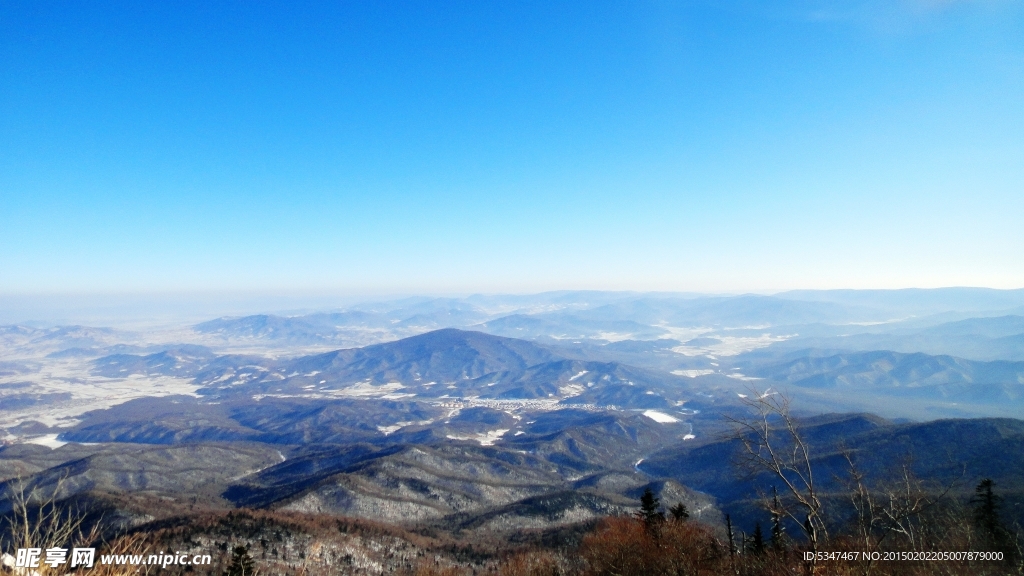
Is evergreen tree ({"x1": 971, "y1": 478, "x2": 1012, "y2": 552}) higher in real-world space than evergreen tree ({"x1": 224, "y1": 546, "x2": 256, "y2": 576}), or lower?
lower

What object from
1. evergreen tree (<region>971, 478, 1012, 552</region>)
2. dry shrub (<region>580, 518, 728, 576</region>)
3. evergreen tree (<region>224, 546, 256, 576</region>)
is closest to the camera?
evergreen tree (<region>224, 546, 256, 576</region>)

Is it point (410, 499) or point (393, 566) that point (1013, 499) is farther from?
point (410, 499)

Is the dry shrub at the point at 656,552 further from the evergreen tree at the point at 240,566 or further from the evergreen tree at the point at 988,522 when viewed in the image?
the evergreen tree at the point at 240,566

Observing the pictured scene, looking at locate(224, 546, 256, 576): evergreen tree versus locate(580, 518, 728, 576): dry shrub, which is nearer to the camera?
locate(224, 546, 256, 576): evergreen tree

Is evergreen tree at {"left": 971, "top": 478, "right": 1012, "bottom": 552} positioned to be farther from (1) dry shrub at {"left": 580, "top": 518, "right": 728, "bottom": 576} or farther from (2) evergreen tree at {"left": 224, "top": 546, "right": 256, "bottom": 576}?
(2) evergreen tree at {"left": 224, "top": 546, "right": 256, "bottom": 576}

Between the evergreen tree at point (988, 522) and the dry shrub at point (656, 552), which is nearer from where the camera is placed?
the dry shrub at point (656, 552)

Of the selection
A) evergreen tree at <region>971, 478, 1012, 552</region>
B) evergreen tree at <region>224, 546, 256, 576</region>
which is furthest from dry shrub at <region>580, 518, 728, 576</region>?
evergreen tree at <region>224, 546, 256, 576</region>

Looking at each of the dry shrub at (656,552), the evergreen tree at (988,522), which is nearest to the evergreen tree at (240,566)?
the dry shrub at (656,552)

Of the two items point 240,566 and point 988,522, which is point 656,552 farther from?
point 240,566

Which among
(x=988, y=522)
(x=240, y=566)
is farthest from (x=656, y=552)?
(x=240, y=566)

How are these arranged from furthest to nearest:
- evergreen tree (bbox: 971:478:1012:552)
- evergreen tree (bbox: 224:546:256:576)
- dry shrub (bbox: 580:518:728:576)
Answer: evergreen tree (bbox: 971:478:1012:552), dry shrub (bbox: 580:518:728:576), evergreen tree (bbox: 224:546:256:576)

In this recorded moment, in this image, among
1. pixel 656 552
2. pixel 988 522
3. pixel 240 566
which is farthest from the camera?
pixel 988 522

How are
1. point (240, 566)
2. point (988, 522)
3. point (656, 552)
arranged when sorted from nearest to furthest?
point (240, 566), point (656, 552), point (988, 522)
